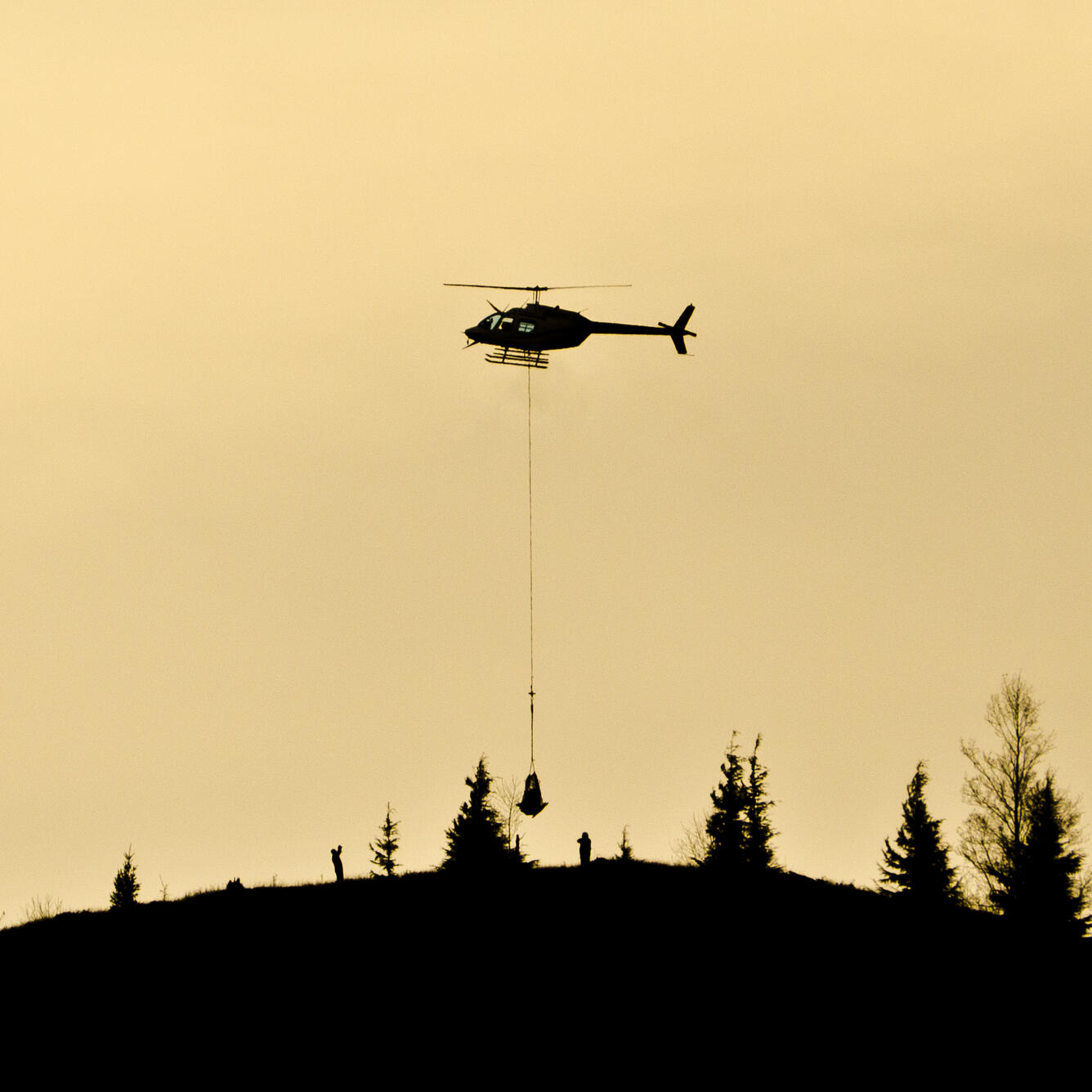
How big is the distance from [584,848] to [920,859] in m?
16.9

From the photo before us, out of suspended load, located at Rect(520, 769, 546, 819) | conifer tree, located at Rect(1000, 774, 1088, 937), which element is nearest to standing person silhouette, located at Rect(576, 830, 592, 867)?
suspended load, located at Rect(520, 769, 546, 819)

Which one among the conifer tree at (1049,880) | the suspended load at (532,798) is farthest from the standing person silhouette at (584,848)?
the conifer tree at (1049,880)

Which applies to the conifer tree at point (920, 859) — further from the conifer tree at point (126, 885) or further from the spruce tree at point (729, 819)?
the conifer tree at point (126, 885)

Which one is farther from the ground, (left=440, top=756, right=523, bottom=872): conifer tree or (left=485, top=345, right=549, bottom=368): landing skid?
(left=485, top=345, right=549, bottom=368): landing skid

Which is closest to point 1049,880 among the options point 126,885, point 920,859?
point 920,859

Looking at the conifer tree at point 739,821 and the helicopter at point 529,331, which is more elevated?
the helicopter at point 529,331

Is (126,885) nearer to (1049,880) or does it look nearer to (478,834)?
(478,834)

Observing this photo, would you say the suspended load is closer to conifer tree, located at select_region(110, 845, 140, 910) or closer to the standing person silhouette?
the standing person silhouette

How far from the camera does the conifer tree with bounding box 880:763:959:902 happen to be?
77875mm

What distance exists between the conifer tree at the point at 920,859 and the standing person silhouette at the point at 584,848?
51.3ft

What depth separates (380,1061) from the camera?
176ft

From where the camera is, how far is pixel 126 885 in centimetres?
9419

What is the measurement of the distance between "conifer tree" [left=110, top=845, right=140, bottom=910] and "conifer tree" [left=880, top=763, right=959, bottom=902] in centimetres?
3466

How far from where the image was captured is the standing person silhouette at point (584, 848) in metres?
67.5
